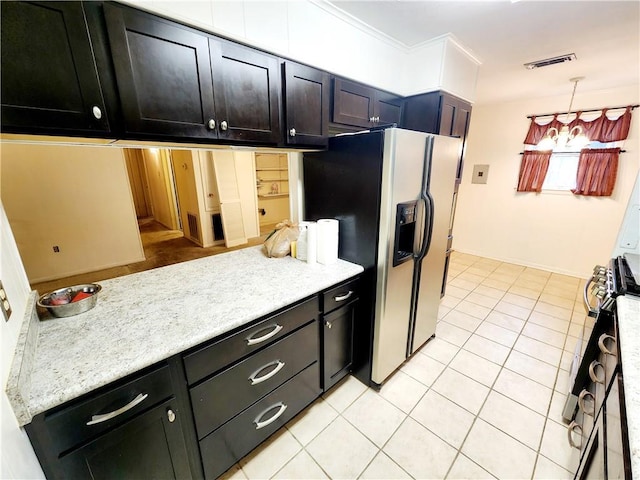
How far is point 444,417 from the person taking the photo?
1604mm

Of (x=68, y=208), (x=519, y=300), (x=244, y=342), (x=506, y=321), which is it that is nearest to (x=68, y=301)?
(x=244, y=342)

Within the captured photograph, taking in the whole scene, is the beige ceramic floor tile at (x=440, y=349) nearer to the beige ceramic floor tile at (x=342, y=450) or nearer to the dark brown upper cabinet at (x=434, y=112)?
the beige ceramic floor tile at (x=342, y=450)

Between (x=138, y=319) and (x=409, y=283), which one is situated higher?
(x=138, y=319)

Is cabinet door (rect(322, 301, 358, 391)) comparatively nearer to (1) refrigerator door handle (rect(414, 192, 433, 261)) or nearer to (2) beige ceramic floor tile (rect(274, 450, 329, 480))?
(2) beige ceramic floor tile (rect(274, 450, 329, 480))

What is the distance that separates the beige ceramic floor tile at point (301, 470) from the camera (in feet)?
4.25

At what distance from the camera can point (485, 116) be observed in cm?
396

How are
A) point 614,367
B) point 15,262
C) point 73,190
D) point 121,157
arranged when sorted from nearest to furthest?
point 614,367
point 15,262
point 73,190
point 121,157

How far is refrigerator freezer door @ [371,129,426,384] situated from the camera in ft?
4.53

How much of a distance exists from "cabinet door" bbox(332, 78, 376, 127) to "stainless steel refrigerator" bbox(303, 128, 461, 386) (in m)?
0.26

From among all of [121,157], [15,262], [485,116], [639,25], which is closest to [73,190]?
[121,157]

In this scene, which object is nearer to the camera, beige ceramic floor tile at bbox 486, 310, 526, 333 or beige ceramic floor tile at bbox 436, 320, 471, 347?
beige ceramic floor tile at bbox 436, 320, 471, 347

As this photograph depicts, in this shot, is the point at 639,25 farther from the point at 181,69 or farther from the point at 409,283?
the point at 181,69

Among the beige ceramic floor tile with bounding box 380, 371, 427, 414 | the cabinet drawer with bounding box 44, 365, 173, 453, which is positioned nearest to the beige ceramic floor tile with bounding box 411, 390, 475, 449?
the beige ceramic floor tile with bounding box 380, 371, 427, 414

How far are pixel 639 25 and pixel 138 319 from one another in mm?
3412
